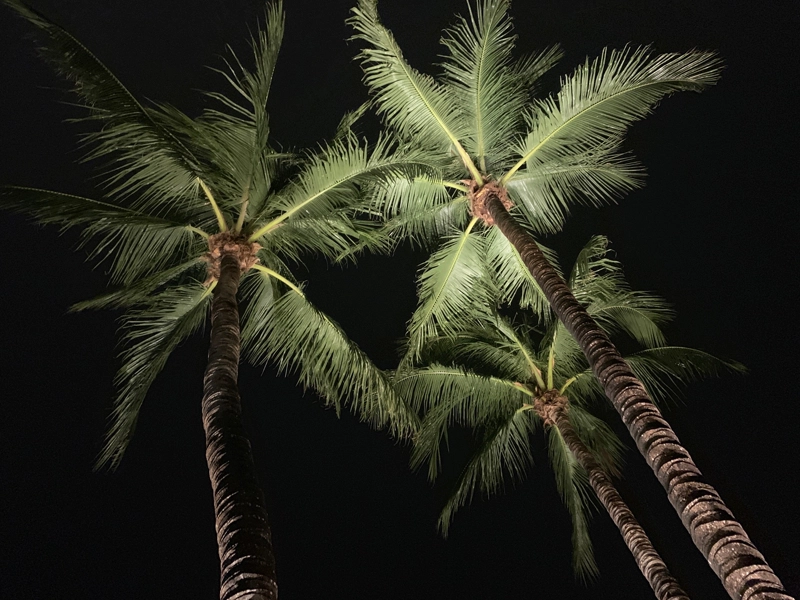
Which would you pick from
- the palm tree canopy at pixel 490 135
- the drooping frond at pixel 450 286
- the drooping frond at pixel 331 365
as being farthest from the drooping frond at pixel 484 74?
the drooping frond at pixel 331 365

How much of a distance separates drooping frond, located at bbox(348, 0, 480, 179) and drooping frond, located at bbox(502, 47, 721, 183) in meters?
1.18

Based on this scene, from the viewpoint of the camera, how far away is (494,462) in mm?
11727

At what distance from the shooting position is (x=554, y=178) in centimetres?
1090

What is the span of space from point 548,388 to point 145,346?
7.17 m

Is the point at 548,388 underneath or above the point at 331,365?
underneath

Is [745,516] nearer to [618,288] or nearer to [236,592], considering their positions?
[618,288]

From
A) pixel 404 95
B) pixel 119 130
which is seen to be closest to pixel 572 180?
pixel 404 95

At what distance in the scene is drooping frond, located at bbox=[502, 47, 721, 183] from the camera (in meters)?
8.98

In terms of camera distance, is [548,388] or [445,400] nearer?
[445,400]

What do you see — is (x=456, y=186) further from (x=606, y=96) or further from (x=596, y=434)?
(x=596, y=434)

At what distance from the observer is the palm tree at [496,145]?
9.24 m

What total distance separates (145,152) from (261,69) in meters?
1.82

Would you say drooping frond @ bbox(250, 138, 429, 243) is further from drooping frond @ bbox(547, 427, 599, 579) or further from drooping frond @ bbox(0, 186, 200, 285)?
drooping frond @ bbox(547, 427, 599, 579)

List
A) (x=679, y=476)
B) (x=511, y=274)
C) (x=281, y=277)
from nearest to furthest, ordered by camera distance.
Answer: (x=679, y=476)
(x=281, y=277)
(x=511, y=274)
